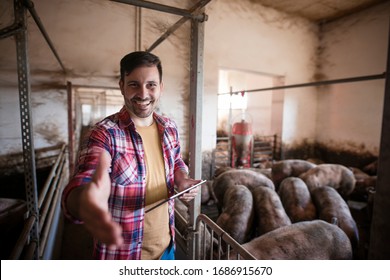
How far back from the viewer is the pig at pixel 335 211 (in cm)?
306

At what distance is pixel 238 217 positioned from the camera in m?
3.05

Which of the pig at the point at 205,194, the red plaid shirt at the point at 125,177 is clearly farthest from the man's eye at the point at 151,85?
the pig at the point at 205,194

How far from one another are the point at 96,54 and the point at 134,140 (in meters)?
3.43

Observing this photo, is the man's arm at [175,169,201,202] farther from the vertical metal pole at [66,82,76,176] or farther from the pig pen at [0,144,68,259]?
the vertical metal pole at [66,82,76,176]

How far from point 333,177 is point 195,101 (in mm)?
4331

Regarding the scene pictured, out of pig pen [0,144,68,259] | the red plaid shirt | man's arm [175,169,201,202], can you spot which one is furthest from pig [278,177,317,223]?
pig pen [0,144,68,259]

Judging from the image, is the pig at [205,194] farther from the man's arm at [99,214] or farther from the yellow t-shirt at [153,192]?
the man's arm at [99,214]

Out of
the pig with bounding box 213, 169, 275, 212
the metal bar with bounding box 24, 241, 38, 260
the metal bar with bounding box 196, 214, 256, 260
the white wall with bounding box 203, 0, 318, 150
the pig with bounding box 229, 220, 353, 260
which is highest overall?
the white wall with bounding box 203, 0, 318, 150

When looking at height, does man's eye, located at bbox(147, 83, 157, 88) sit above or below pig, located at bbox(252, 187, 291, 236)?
above

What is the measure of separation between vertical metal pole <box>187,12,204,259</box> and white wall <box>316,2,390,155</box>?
628 centimetres

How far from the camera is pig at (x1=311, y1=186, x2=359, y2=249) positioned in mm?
3059

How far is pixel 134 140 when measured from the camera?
1.09 metres

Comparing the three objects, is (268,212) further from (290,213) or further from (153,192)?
(153,192)
